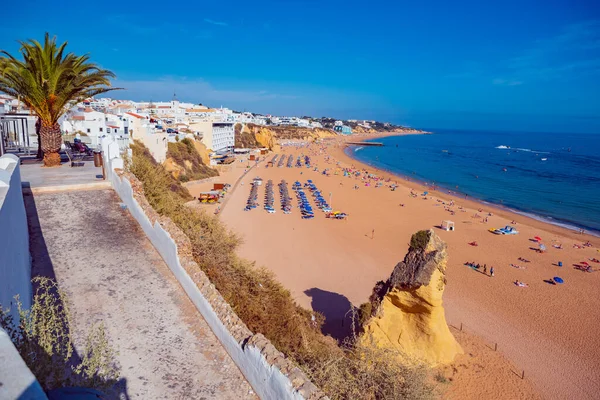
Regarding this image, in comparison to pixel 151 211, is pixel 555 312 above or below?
below

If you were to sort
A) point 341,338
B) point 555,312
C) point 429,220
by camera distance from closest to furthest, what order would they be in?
1. point 341,338
2. point 555,312
3. point 429,220

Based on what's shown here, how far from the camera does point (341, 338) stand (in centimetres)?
1195

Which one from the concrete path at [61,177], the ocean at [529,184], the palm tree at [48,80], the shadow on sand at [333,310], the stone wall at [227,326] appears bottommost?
the shadow on sand at [333,310]

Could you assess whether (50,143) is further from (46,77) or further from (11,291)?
(11,291)

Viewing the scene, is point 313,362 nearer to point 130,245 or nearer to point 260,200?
point 130,245

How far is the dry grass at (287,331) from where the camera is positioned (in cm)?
515

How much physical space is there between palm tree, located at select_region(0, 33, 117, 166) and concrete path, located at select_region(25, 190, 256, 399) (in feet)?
15.8

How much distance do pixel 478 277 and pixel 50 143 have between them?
Result: 764 inches

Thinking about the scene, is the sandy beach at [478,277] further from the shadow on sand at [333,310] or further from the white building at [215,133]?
the white building at [215,133]

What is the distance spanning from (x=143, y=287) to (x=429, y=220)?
25.8 meters

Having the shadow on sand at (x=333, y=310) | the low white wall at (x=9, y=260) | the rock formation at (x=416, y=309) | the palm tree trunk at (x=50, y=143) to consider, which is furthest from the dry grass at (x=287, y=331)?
the palm tree trunk at (x=50, y=143)

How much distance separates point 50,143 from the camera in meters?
13.3

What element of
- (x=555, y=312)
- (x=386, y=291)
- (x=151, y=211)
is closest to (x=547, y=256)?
(x=555, y=312)

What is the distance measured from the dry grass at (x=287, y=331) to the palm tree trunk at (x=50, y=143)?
3.98 metres
